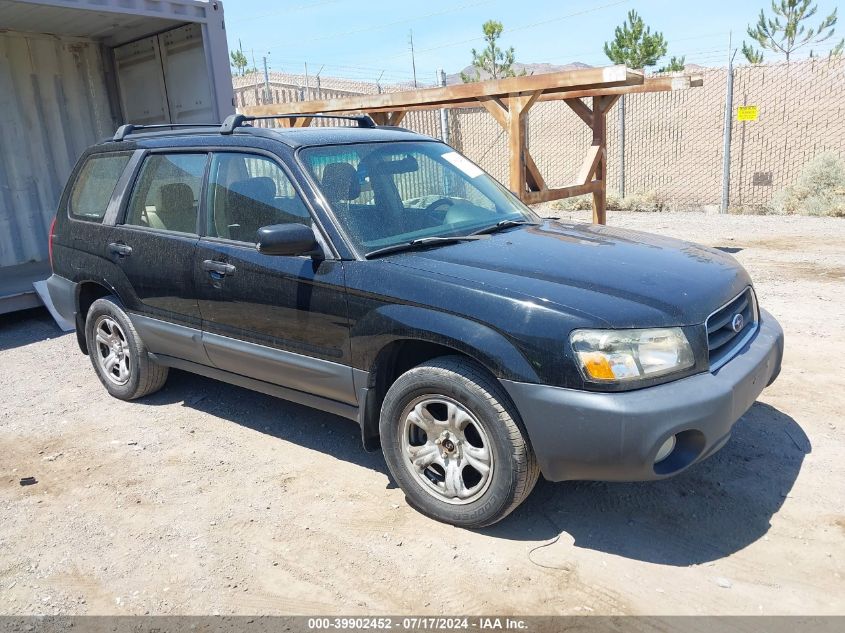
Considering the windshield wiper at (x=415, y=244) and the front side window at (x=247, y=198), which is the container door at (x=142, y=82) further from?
the windshield wiper at (x=415, y=244)

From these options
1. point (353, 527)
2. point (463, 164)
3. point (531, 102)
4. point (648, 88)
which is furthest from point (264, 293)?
point (648, 88)

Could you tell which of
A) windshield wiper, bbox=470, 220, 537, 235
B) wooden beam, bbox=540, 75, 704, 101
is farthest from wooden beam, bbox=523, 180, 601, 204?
windshield wiper, bbox=470, 220, 537, 235

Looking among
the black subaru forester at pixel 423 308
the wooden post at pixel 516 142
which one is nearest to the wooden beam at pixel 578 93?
the wooden post at pixel 516 142

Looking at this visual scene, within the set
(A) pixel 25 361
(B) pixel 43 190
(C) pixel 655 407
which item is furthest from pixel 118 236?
(B) pixel 43 190

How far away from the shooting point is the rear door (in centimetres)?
451

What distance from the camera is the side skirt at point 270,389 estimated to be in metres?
3.90

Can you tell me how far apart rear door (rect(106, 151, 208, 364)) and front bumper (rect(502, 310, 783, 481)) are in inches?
91.6

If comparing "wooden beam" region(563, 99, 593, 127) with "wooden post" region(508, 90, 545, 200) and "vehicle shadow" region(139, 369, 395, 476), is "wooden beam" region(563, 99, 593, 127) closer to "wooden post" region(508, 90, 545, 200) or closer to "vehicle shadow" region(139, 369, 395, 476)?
"wooden post" region(508, 90, 545, 200)

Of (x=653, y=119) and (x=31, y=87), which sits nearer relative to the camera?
(x=31, y=87)

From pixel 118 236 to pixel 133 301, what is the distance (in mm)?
449

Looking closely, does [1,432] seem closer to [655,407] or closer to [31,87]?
[655,407]

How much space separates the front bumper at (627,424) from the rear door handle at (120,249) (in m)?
2.94

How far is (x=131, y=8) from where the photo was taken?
7.28 meters

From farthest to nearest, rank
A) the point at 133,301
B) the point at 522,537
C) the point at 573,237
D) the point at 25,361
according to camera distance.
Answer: the point at 25,361, the point at 133,301, the point at 573,237, the point at 522,537
